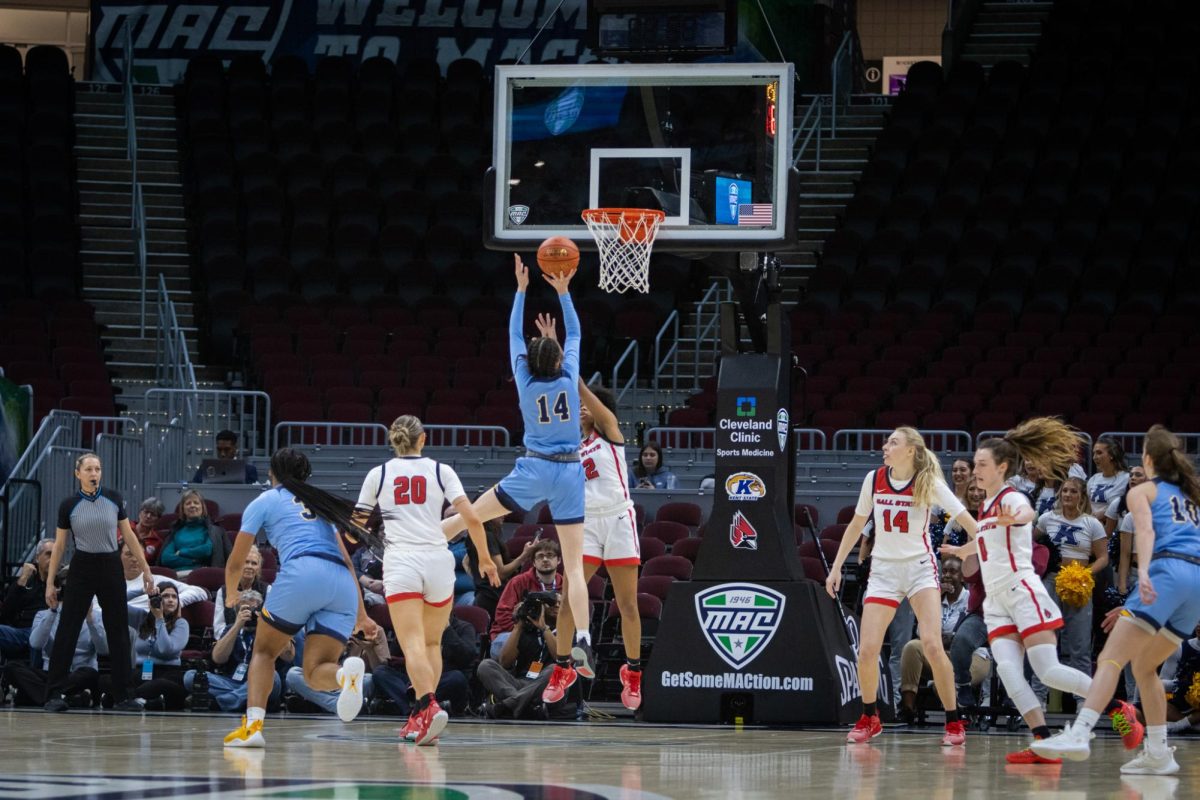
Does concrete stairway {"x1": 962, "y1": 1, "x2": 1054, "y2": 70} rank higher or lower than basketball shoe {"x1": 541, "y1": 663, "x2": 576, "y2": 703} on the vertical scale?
higher

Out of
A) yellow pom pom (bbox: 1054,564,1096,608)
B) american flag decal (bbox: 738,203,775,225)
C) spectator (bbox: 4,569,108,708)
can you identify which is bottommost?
spectator (bbox: 4,569,108,708)

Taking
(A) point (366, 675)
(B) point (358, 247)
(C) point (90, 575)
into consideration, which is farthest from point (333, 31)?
(A) point (366, 675)

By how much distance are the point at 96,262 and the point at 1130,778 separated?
20887 millimetres

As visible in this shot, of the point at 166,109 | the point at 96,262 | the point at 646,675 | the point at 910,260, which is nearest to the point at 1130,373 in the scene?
the point at 910,260

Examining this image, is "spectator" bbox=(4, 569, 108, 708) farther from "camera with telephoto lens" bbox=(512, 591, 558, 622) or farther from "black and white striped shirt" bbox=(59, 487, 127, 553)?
"camera with telephoto lens" bbox=(512, 591, 558, 622)

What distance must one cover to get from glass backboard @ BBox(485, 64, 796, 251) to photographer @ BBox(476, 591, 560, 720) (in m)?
3.12

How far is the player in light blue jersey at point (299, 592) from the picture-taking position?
9.88m

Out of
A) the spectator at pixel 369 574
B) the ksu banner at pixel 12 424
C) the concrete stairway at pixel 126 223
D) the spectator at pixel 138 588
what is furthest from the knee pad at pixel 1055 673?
the concrete stairway at pixel 126 223

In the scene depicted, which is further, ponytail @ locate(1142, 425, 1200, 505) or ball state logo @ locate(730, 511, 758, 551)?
ball state logo @ locate(730, 511, 758, 551)

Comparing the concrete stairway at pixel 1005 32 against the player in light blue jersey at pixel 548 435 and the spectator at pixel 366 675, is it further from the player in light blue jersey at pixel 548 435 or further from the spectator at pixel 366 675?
the player in light blue jersey at pixel 548 435

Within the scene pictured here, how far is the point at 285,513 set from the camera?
1004 centimetres

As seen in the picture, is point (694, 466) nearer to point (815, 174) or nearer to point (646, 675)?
point (646, 675)

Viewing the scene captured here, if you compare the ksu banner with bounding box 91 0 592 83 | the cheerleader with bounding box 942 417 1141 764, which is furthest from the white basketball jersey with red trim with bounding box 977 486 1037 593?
the ksu banner with bounding box 91 0 592 83

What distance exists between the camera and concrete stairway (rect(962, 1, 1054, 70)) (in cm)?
3122
